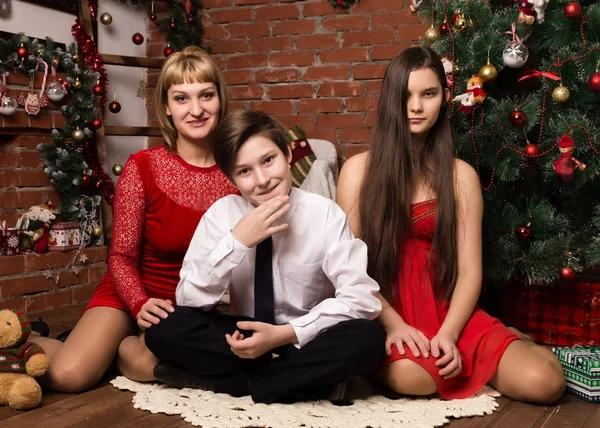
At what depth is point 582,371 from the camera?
5.96ft

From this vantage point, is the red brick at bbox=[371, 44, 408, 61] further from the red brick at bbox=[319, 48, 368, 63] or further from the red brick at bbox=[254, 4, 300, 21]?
the red brick at bbox=[254, 4, 300, 21]

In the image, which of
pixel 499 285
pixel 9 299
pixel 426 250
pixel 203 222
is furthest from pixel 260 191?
pixel 9 299

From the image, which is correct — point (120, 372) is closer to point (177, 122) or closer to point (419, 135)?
point (177, 122)

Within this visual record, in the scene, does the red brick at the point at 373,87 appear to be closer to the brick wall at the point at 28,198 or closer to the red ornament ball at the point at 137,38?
the red ornament ball at the point at 137,38

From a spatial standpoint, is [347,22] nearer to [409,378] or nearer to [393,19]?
[393,19]

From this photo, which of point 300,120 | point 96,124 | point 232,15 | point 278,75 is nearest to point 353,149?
point 300,120

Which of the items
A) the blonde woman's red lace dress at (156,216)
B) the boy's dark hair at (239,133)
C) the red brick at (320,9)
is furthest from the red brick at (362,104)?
the boy's dark hair at (239,133)

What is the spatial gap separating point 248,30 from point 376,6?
0.74 metres

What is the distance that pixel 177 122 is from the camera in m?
2.08

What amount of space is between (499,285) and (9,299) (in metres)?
2.03

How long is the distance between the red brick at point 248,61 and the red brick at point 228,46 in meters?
0.04

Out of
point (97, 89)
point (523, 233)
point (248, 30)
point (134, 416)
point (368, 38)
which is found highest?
point (248, 30)

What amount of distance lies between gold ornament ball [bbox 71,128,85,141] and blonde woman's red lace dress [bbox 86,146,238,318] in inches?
41.8

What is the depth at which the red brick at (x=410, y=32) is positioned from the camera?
319 centimetres
